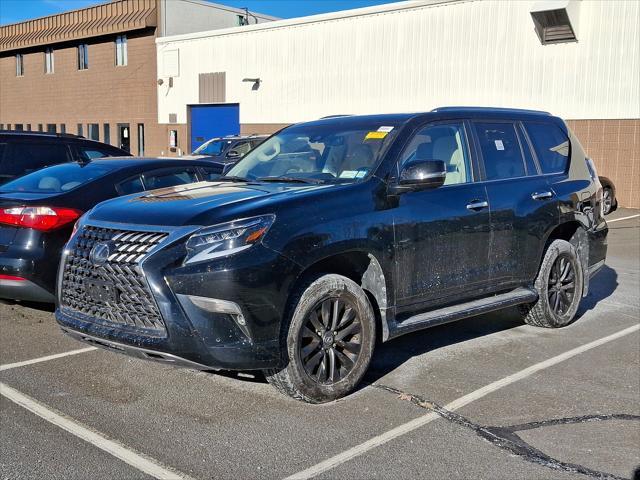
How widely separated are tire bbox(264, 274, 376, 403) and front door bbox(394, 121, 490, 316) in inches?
17.5

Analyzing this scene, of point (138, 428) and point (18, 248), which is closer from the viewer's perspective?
point (138, 428)

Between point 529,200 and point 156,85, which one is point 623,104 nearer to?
point 529,200

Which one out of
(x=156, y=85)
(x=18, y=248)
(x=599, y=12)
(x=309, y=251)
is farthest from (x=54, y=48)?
(x=309, y=251)

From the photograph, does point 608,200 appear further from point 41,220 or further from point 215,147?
point 41,220

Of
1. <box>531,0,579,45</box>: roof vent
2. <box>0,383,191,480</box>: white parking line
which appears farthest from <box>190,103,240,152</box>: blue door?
<box>0,383,191,480</box>: white parking line

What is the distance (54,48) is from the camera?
38188 millimetres

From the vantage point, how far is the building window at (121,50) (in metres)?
33.9

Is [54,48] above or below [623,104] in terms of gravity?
above

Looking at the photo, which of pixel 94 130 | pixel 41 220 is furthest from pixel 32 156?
pixel 94 130

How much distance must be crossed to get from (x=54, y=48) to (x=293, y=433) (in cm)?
3844

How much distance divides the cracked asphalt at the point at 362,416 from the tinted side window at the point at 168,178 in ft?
6.13

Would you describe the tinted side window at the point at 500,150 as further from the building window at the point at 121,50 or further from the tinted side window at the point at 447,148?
the building window at the point at 121,50

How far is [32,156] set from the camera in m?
9.02

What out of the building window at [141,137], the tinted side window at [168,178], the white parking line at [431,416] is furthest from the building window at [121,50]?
the white parking line at [431,416]
